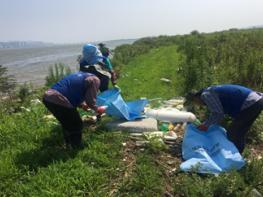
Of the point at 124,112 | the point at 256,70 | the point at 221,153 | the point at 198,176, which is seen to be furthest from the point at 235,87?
the point at 256,70

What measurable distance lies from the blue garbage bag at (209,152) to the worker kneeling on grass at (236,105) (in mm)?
194

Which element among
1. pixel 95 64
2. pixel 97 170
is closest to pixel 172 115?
pixel 95 64

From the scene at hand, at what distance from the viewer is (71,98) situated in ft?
16.9

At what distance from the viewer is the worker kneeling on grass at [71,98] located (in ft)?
16.6

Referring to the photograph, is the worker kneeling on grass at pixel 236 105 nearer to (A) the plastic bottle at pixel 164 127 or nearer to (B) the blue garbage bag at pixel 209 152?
(B) the blue garbage bag at pixel 209 152

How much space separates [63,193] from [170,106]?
12.4 feet

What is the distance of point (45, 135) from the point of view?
5949 millimetres

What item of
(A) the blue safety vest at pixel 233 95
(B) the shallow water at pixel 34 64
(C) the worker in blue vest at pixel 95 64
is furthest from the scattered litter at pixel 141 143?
(B) the shallow water at pixel 34 64

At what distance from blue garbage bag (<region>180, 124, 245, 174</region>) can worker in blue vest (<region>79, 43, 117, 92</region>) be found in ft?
7.62

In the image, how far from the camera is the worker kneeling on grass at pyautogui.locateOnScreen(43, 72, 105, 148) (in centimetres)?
506

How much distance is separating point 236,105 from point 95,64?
293cm

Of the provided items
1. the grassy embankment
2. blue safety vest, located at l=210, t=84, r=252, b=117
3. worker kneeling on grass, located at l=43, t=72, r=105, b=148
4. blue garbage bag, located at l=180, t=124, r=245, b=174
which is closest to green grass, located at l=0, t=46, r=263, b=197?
the grassy embankment

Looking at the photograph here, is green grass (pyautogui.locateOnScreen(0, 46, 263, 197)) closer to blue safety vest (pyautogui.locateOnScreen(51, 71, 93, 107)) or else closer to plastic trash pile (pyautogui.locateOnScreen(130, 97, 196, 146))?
plastic trash pile (pyautogui.locateOnScreen(130, 97, 196, 146))

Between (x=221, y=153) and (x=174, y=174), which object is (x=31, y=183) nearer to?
(x=174, y=174)
